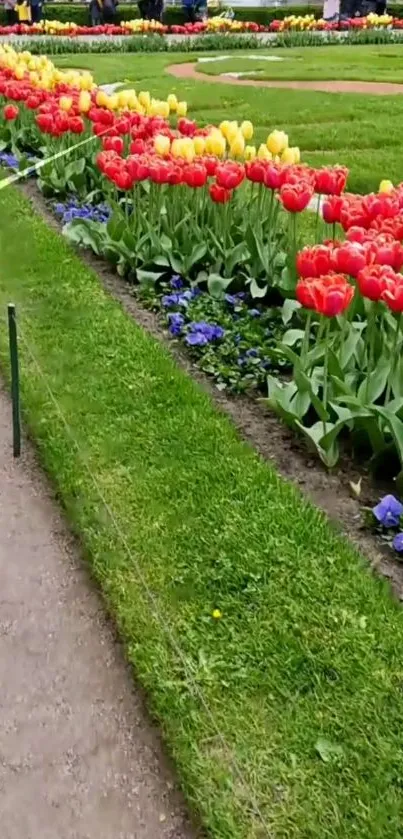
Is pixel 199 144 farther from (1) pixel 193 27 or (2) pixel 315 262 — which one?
(1) pixel 193 27

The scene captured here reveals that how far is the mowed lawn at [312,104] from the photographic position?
9.00 metres

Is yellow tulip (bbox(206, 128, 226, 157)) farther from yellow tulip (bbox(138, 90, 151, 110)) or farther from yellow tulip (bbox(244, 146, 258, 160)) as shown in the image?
yellow tulip (bbox(138, 90, 151, 110))

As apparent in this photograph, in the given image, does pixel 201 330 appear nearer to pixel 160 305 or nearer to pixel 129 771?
pixel 160 305

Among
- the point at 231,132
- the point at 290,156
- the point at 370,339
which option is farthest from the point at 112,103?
the point at 370,339

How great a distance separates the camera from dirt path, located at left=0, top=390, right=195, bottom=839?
2.31 metres

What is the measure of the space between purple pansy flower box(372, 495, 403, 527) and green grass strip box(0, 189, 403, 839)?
158 millimetres

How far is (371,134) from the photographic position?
394 inches

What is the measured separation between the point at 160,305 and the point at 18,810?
3221mm

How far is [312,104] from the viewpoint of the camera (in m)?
12.0

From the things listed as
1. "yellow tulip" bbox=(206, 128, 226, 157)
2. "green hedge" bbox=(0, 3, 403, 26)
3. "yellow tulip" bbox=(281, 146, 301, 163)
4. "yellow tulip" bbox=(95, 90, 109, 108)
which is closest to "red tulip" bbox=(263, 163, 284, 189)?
"yellow tulip" bbox=(281, 146, 301, 163)

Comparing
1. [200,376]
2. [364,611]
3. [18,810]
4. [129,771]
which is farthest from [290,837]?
[200,376]

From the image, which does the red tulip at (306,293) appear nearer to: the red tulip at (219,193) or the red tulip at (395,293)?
the red tulip at (395,293)

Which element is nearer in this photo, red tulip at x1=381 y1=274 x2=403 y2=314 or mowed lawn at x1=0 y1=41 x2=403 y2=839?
mowed lawn at x1=0 y1=41 x2=403 y2=839

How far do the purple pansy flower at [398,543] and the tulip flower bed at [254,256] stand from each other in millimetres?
350
